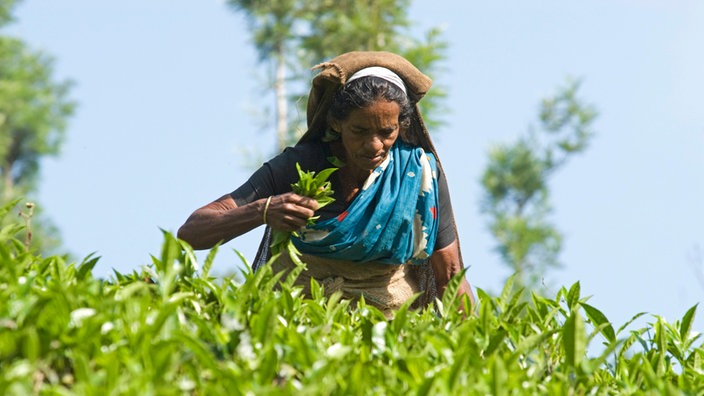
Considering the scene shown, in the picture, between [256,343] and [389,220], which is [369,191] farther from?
[256,343]

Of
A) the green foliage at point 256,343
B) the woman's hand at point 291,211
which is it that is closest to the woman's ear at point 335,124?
the woman's hand at point 291,211

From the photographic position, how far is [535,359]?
258cm

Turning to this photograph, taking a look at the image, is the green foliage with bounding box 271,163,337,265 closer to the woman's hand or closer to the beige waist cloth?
the woman's hand

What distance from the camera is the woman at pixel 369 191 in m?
3.97

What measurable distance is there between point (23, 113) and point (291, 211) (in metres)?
24.1

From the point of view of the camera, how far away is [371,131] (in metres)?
3.96

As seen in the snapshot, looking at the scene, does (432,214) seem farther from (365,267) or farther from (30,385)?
(30,385)

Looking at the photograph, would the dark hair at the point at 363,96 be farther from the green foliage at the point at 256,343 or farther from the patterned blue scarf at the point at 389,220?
the green foliage at the point at 256,343

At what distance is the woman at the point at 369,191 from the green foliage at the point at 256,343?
3.75 ft

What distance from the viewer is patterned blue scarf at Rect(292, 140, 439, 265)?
4.16 metres

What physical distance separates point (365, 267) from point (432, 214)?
1.23 ft

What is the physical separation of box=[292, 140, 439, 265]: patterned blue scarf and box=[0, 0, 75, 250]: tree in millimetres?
22498

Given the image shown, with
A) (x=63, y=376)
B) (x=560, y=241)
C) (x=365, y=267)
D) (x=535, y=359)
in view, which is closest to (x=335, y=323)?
(x=535, y=359)

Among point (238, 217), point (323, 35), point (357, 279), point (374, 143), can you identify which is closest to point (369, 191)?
point (374, 143)
